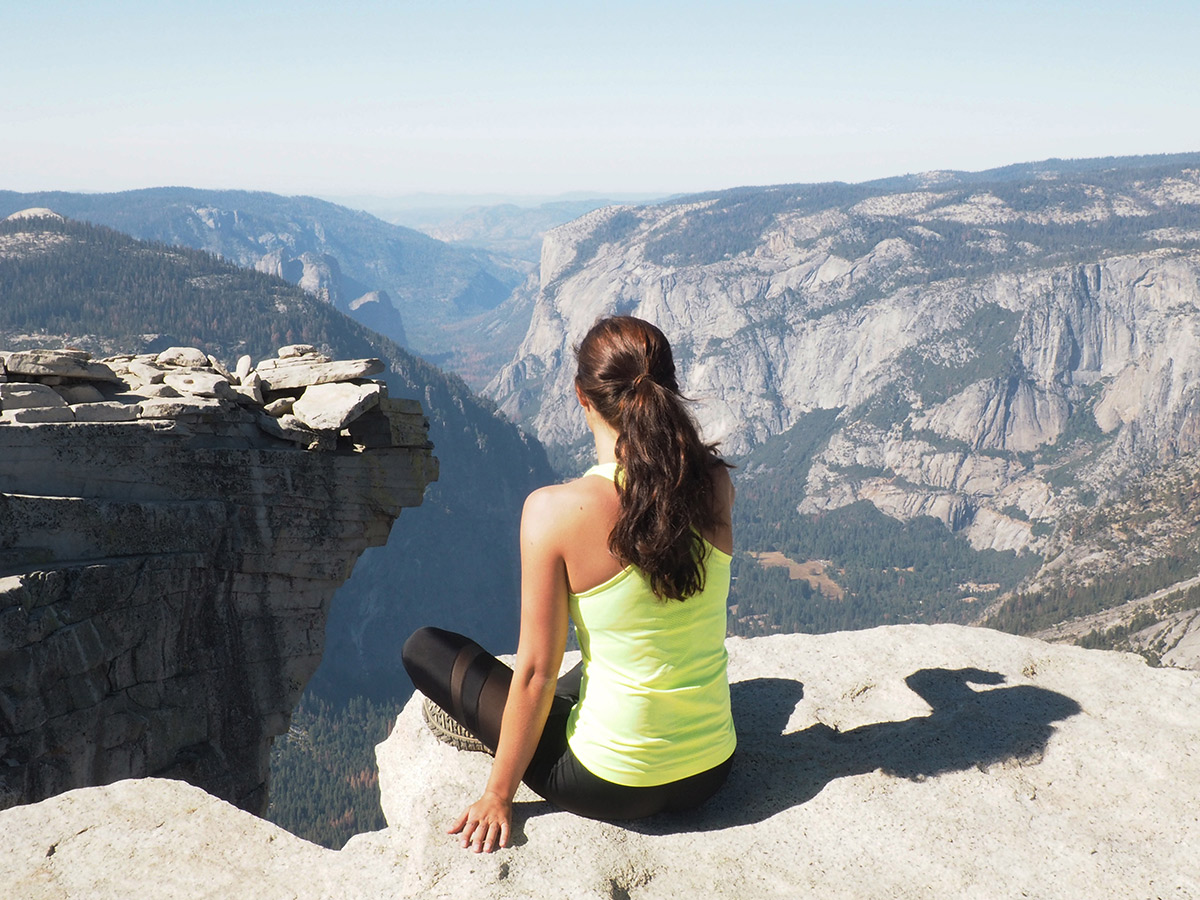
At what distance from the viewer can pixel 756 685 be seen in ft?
30.4

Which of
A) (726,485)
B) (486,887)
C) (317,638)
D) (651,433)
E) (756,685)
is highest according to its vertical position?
(651,433)

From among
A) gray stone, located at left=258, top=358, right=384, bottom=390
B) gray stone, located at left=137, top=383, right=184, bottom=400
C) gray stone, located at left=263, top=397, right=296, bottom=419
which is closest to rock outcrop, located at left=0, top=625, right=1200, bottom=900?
gray stone, located at left=137, top=383, right=184, bottom=400

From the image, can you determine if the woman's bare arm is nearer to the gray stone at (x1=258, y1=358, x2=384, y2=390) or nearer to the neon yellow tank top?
the neon yellow tank top

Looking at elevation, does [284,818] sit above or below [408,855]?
below

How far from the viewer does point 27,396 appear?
1149 centimetres

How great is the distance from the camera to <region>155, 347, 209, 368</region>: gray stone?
14.7 meters

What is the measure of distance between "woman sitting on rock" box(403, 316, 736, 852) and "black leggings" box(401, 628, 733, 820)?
18 mm

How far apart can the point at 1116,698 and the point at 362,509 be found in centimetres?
1146

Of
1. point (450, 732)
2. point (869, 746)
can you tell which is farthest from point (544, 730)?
point (869, 746)

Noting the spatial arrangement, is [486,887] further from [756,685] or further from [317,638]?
[317,638]

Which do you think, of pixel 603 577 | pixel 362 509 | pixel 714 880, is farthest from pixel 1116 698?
pixel 362 509

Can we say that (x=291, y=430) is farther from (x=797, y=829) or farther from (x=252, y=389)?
(x=797, y=829)

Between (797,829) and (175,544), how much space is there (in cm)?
1011

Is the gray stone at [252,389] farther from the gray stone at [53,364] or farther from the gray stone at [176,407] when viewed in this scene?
the gray stone at [53,364]
